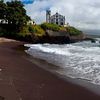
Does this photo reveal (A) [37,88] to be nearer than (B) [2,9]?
Yes

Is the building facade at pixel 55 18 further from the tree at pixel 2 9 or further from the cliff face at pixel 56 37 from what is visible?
the tree at pixel 2 9

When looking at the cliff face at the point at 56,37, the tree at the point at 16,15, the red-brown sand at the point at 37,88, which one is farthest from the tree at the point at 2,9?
the red-brown sand at the point at 37,88

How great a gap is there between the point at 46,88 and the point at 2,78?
2518 millimetres

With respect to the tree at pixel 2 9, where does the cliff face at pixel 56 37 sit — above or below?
below

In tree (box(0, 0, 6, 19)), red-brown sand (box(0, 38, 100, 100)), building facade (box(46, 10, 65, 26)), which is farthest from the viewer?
building facade (box(46, 10, 65, 26))

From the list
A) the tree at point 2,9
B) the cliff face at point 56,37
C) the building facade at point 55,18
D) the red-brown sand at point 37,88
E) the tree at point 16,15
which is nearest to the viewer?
the red-brown sand at point 37,88

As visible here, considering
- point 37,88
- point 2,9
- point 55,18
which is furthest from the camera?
point 55,18

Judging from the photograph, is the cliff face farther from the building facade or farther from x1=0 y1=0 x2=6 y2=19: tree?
the building facade

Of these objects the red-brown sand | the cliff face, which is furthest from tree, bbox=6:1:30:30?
the red-brown sand

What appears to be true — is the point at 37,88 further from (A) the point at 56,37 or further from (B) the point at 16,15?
(A) the point at 56,37

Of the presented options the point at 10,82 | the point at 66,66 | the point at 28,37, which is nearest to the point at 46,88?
the point at 10,82

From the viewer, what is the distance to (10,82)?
43.0ft

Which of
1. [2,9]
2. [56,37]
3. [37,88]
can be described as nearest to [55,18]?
[56,37]

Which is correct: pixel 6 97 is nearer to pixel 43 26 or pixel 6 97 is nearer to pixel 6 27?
pixel 6 27
